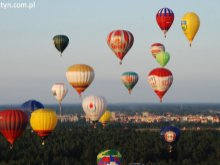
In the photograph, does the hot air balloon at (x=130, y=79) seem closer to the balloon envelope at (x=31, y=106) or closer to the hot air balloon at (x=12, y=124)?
the balloon envelope at (x=31, y=106)

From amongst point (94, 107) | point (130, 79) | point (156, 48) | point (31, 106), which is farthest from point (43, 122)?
point (31, 106)

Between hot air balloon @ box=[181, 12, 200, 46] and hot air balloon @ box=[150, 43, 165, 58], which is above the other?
hot air balloon @ box=[181, 12, 200, 46]

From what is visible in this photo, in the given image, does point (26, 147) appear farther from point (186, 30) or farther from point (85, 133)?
point (186, 30)

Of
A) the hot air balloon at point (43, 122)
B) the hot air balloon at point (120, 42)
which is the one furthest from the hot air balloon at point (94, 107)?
the hot air balloon at point (120, 42)

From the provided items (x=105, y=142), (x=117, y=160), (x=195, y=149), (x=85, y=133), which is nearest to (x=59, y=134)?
(x=85, y=133)

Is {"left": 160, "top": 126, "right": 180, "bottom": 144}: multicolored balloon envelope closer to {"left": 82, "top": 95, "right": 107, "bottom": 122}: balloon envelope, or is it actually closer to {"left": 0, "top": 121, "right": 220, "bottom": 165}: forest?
{"left": 0, "top": 121, "right": 220, "bottom": 165}: forest

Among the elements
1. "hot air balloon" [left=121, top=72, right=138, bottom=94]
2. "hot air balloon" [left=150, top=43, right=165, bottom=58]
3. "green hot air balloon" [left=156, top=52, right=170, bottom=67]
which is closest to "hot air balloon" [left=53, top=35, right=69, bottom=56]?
"hot air balloon" [left=121, top=72, right=138, bottom=94]
